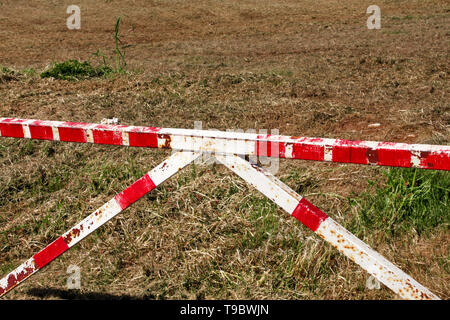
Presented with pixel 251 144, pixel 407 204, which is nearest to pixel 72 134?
pixel 251 144

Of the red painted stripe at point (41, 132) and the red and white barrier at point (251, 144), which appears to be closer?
the red and white barrier at point (251, 144)

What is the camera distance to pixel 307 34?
11.1 m

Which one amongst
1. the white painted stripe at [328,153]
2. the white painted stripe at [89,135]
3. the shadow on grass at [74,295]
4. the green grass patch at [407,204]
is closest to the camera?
the white painted stripe at [328,153]

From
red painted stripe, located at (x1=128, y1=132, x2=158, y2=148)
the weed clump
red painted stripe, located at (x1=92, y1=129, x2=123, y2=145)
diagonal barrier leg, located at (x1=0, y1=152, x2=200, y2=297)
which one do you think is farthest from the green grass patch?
the weed clump

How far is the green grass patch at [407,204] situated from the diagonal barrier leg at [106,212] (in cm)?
165

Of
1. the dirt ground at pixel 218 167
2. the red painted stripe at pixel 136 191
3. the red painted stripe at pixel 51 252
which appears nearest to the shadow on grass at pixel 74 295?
the dirt ground at pixel 218 167

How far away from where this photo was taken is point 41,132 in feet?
8.71

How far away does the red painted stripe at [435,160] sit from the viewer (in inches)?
77.7

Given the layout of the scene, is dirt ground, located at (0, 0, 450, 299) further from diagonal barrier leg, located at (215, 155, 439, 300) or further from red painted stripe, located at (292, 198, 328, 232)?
red painted stripe, located at (292, 198, 328, 232)

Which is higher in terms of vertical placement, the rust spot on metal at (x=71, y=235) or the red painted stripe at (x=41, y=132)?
the red painted stripe at (x=41, y=132)

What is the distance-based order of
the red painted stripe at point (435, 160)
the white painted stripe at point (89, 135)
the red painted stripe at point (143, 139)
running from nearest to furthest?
the red painted stripe at point (435, 160) < the red painted stripe at point (143, 139) < the white painted stripe at point (89, 135)

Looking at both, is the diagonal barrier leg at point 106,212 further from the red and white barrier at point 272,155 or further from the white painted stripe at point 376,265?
the white painted stripe at point 376,265

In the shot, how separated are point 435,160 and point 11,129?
220 centimetres

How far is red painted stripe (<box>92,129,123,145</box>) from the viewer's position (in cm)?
247
